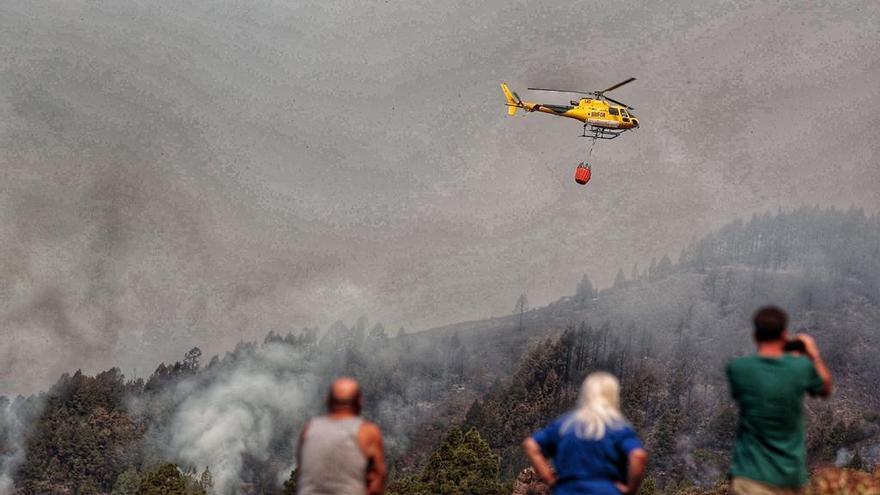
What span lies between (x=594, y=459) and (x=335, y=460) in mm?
2186

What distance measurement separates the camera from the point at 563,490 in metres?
9.09

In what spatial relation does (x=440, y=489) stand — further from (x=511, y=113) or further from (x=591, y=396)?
(x=591, y=396)

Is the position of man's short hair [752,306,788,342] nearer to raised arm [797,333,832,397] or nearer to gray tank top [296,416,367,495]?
raised arm [797,333,832,397]

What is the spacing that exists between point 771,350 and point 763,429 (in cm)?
69

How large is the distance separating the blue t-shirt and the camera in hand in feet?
5.53

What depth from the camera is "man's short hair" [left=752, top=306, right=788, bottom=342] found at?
362 inches

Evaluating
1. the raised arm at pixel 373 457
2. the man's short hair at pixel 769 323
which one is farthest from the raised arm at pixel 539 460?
the man's short hair at pixel 769 323

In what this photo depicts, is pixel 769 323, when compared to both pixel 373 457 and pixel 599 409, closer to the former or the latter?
pixel 599 409

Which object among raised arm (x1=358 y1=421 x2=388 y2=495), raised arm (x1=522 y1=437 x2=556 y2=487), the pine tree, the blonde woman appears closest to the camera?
the blonde woman

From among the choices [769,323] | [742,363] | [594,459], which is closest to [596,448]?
[594,459]

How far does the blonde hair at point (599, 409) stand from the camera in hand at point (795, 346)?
1723 millimetres

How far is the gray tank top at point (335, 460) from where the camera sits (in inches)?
364

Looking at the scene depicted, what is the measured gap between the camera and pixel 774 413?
933 cm

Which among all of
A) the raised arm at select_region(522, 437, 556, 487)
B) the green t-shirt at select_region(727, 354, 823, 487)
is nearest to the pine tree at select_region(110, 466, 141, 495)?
the raised arm at select_region(522, 437, 556, 487)
